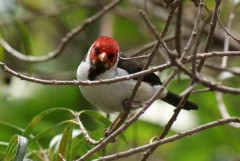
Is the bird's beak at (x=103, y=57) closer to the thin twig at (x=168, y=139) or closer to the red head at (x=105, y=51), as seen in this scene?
Result: the red head at (x=105, y=51)

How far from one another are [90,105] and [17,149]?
232 centimetres

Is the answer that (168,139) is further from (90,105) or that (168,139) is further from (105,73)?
(90,105)

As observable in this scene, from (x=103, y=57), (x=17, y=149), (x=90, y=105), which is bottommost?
(x=90, y=105)

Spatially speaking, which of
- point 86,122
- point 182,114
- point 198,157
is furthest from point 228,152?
point 86,122

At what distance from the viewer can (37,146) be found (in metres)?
3.05

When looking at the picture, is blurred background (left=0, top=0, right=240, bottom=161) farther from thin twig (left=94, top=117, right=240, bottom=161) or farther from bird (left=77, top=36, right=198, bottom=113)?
thin twig (left=94, top=117, right=240, bottom=161)

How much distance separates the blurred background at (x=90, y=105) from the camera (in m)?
4.20

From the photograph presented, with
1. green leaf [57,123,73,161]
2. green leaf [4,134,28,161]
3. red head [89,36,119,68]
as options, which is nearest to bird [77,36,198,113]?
red head [89,36,119,68]

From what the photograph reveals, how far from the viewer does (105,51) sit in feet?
10.8

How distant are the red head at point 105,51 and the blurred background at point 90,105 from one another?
1.72 ft

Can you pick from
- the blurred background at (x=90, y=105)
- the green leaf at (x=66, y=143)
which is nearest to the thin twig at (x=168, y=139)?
the green leaf at (x=66, y=143)

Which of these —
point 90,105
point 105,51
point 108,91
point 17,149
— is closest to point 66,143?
point 17,149

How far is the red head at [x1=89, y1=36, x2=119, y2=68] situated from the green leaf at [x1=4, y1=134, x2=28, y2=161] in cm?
108

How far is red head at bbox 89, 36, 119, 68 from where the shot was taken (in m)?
3.29
